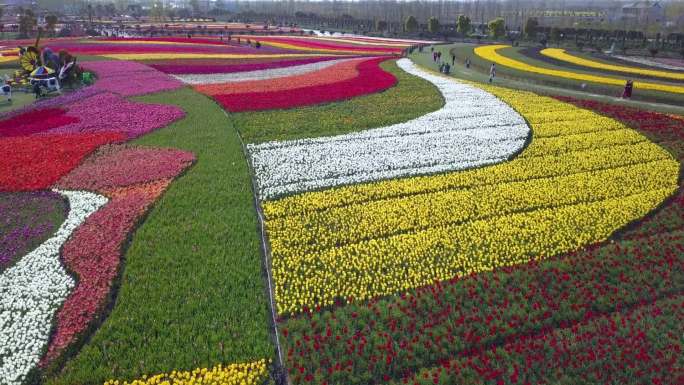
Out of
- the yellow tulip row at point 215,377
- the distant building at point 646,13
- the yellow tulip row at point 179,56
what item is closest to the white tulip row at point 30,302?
the yellow tulip row at point 215,377

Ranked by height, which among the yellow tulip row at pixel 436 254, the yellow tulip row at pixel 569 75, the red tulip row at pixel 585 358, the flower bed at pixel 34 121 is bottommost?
the red tulip row at pixel 585 358

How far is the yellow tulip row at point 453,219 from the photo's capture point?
34.2 ft

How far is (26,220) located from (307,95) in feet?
56.3

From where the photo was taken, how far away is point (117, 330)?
8.60 metres

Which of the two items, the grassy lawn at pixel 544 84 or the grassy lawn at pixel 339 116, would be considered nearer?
the grassy lawn at pixel 339 116

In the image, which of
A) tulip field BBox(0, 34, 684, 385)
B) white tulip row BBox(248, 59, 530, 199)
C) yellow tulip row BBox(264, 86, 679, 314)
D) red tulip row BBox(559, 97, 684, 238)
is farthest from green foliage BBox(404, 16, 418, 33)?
yellow tulip row BBox(264, 86, 679, 314)

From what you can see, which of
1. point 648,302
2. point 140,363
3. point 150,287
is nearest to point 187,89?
point 150,287

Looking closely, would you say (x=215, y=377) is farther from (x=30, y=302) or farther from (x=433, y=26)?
(x=433, y=26)

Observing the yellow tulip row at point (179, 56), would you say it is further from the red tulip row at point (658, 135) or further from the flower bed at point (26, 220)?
the flower bed at point (26, 220)

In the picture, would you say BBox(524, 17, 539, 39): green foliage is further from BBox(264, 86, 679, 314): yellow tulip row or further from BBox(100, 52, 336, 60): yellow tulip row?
BBox(264, 86, 679, 314): yellow tulip row

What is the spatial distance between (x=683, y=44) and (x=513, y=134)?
41.8 m

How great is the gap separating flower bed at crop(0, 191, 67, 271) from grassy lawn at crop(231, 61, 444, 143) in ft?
25.8

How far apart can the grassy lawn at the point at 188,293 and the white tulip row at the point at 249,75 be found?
18987 millimetres

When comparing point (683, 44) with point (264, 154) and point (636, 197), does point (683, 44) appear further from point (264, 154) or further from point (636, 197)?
point (264, 154)
